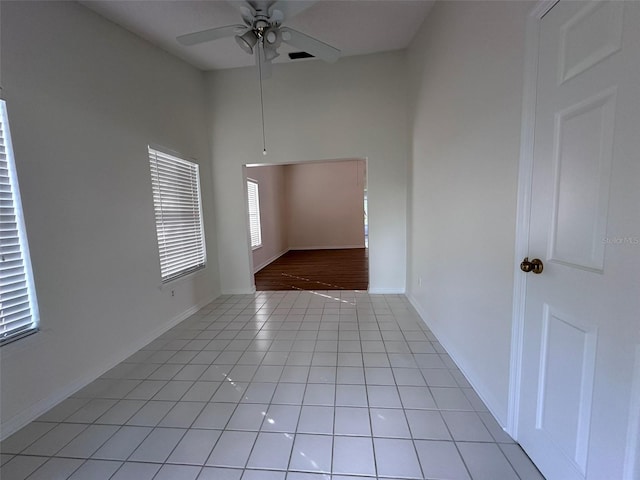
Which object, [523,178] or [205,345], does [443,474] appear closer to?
[523,178]

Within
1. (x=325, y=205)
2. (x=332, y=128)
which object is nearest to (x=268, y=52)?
(x=332, y=128)

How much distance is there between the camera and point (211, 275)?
407 centimetres

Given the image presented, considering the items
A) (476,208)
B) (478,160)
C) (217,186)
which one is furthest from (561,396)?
(217,186)

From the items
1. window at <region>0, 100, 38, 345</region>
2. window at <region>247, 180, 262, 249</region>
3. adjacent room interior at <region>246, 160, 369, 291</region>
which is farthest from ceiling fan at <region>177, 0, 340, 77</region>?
adjacent room interior at <region>246, 160, 369, 291</region>

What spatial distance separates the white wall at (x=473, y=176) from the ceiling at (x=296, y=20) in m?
0.33

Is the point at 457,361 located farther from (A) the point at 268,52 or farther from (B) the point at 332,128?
(B) the point at 332,128

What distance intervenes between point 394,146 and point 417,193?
94cm

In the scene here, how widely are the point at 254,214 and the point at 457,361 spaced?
504 centimetres

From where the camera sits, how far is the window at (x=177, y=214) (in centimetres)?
304

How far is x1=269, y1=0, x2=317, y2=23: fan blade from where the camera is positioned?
186 centimetres

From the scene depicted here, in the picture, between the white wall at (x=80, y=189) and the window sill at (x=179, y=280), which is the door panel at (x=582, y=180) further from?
the window sill at (x=179, y=280)

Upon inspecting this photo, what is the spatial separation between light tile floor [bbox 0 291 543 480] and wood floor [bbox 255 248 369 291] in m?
1.98

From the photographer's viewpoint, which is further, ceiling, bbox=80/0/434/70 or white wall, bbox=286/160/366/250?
white wall, bbox=286/160/366/250

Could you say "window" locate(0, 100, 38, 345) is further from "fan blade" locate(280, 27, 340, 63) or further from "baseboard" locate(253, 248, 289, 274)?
"baseboard" locate(253, 248, 289, 274)
